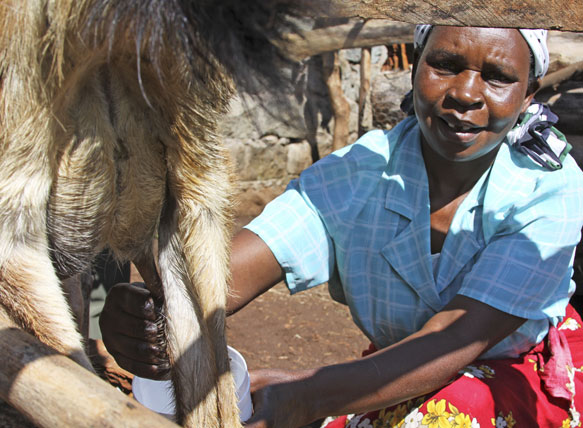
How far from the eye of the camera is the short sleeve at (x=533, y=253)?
87.5 inches

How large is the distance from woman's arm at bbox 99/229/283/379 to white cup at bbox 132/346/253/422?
9cm

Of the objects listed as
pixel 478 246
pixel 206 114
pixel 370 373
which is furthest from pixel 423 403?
pixel 206 114

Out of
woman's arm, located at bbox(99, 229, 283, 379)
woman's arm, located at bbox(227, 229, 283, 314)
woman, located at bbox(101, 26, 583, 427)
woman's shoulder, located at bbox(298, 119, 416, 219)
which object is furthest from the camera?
woman's shoulder, located at bbox(298, 119, 416, 219)

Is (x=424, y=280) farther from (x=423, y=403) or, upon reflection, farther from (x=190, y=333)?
(x=190, y=333)

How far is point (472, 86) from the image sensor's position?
2223 millimetres

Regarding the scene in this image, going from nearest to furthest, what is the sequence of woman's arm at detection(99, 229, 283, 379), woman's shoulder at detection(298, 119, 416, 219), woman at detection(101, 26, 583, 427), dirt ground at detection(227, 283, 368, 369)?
woman at detection(101, 26, 583, 427)
woman's arm at detection(99, 229, 283, 379)
woman's shoulder at detection(298, 119, 416, 219)
dirt ground at detection(227, 283, 368, 369)

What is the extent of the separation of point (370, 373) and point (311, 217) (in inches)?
28.3

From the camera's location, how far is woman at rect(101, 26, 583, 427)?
2146 mm

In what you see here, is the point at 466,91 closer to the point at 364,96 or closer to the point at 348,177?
the point at 348,177

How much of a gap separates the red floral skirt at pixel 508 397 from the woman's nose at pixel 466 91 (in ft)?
3.22

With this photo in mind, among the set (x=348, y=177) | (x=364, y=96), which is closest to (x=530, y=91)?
(x=348, y=177)

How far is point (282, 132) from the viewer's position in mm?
7773

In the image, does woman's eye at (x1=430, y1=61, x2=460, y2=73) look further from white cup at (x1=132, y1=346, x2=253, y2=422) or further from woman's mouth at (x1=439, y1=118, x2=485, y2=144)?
white cup at (x1=132, y1=346, x2=253, y2=422)

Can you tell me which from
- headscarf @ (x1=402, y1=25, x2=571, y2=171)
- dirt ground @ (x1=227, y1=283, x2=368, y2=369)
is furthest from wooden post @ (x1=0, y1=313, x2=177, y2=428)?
dirt ground @ (x1=227, y1=283, x2=368, y2=369)
